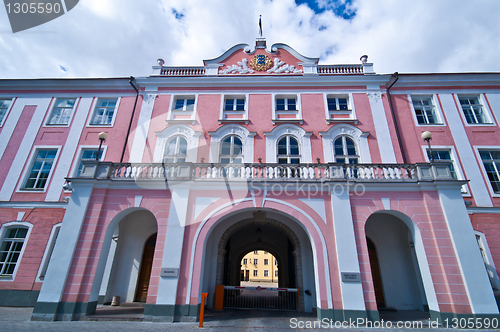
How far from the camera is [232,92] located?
15.1 meters

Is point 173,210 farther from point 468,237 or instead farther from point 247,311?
point 468,237

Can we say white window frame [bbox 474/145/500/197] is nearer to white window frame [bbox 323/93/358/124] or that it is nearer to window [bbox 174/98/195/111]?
white window frame [bbox 323/93/358/124]

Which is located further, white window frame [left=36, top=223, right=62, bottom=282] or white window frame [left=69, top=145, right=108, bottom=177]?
white window frame [left=69, top=145, right=108, bottom=177]

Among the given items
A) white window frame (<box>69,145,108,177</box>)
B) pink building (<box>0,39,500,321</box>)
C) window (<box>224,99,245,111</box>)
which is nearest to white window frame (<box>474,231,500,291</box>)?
pink building (<box>0,39,500,321</box>)

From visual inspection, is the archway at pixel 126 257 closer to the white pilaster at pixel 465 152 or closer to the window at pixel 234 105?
the window at pixel 234 105

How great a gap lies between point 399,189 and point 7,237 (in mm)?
17219

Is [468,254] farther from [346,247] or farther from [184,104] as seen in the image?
[184,104]

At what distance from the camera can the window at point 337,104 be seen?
14.6m

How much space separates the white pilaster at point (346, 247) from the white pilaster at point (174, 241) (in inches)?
220

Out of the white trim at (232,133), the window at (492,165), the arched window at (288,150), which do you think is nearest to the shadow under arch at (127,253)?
the white trim at (232,133)

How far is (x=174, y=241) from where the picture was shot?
9594 mm

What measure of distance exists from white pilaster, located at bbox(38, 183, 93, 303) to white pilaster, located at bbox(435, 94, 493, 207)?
1663cm

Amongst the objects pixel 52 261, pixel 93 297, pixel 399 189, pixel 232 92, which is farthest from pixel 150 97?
pixel 399 189

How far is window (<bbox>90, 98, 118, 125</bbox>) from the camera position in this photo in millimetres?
14805
